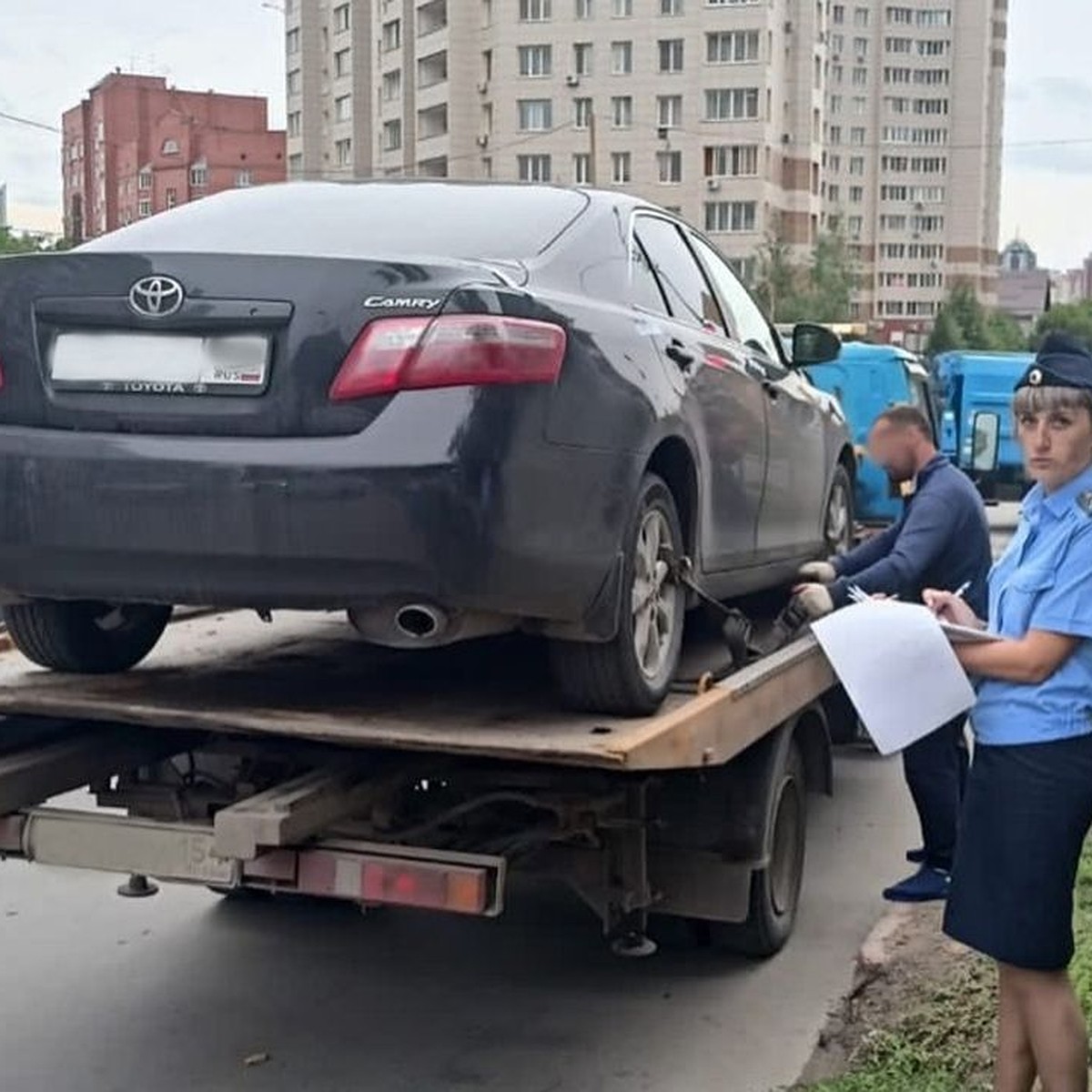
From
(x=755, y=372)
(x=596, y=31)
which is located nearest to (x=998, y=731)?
(x=755, y=372)

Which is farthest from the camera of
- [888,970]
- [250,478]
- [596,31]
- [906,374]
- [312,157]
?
[312,157]

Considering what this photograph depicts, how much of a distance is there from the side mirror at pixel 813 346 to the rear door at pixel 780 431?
149 mm

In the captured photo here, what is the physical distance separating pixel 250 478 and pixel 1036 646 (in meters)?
1.75

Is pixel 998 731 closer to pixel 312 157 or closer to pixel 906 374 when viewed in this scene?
pixel 906 374

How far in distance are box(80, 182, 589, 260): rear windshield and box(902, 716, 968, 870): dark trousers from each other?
8.19ft

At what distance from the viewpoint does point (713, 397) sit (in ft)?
17.7

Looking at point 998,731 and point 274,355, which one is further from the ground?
point 274,355

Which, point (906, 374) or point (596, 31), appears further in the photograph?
point (596, 31)

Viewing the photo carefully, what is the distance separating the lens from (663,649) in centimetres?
471

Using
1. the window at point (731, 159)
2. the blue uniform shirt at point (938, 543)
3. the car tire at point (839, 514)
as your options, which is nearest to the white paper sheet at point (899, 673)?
the blue uniform shirt at point (938, 543)

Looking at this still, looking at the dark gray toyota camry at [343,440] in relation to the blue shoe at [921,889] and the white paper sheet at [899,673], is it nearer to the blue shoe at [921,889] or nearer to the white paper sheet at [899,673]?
the white paper sheet at [899,673]

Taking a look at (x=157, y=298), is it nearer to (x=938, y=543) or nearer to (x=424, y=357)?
(x=424, y=357)

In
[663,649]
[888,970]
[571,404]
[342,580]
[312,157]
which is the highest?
[312,157]

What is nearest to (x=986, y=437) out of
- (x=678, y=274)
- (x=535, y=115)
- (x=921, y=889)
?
(x=921, y=889)
